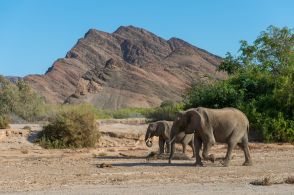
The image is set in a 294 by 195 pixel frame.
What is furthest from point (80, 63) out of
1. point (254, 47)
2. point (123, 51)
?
point (254, 47)

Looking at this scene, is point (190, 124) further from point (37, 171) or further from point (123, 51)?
point (123, 51)

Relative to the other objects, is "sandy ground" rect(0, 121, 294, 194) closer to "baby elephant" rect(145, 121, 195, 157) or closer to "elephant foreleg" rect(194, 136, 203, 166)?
"elephant foreleg" rect(194, 136, 203, 166)

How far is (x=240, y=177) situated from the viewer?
15.6 meters

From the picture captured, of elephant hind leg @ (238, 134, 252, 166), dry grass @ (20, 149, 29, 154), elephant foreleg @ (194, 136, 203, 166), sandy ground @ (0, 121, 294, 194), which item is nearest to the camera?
sandy ground @ (0, 121, 294, 194)

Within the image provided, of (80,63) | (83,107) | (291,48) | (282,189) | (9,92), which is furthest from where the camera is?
(80,63)

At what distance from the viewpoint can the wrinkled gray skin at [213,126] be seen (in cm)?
1891

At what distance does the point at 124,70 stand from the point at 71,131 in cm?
7309

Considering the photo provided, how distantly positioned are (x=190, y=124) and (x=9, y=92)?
33.5 m

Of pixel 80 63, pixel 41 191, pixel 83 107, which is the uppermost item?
pixel 80 63

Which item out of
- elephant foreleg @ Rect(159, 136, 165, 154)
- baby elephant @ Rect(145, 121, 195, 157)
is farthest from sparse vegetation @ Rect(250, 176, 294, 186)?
elephant foreleg @ Rect(159, 136, 165, 154)

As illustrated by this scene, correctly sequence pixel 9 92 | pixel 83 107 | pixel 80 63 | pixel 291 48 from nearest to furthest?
1. pixel 83 107
2. pixel 291 48
3. pixel 9 92
4. pixel 80 63

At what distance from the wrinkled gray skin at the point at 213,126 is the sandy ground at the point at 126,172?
696mm

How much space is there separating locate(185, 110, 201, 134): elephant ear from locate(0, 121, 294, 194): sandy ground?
120cm

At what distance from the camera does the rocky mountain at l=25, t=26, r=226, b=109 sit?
9525 cm
